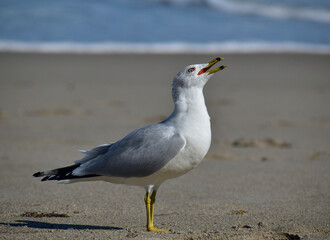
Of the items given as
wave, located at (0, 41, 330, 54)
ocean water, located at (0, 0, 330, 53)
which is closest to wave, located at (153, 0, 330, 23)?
ocean water, located at (0, 0, 330, 53)

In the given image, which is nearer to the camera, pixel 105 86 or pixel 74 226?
pixel 74 226

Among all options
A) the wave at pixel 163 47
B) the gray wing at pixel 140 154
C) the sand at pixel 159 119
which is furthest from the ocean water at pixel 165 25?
the gray wing at pixel 140 154

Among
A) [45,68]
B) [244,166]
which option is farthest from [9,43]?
[244,166]

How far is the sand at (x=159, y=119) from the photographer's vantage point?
357 centimetres

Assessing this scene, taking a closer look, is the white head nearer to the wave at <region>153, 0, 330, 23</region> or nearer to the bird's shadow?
the bird's shadow

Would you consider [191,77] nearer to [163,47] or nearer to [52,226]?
[52,226]

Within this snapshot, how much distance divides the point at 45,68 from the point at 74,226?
22.6 ft

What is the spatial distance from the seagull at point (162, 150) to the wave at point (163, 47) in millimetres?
8220

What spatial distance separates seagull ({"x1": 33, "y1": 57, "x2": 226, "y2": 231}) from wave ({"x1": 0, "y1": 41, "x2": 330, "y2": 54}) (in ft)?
27.0

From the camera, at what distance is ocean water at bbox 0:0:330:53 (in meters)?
12.3

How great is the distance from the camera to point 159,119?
22.6 feet

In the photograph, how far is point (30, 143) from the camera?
5.81 m

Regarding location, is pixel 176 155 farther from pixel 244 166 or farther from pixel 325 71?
pixel 325 71

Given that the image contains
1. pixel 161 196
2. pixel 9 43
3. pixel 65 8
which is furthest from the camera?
pixel 65 8
